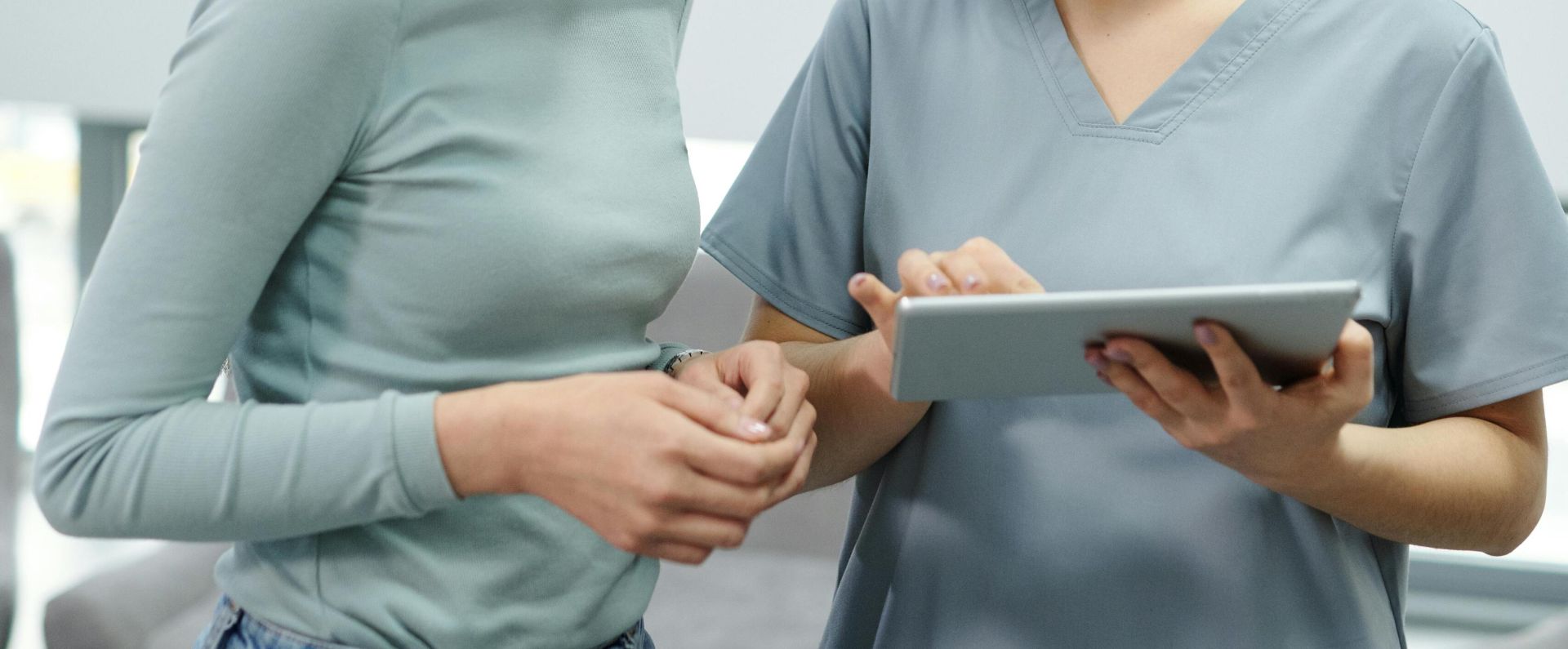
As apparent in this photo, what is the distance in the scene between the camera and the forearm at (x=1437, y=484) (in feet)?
2.42

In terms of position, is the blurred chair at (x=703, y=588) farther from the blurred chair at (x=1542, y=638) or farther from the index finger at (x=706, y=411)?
the index finger at (x=706, y=411)

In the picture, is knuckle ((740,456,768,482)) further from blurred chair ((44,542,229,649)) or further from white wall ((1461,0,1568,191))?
white wall ((1461,0,1568,191))

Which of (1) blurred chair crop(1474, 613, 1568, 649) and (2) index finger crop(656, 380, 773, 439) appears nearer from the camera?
(2) index finger crop(656, 380, 773, 439)

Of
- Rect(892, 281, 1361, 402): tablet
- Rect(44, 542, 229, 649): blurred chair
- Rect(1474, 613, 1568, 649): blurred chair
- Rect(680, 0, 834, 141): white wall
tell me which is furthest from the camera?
Rect(680, 0, 834, 141): white wall

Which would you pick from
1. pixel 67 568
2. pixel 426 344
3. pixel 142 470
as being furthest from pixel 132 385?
pixel 67 568

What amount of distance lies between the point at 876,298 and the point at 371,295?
267 millimetres

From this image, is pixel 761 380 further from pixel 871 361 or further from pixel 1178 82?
pixel 1178 82

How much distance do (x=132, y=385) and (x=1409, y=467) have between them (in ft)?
2.33

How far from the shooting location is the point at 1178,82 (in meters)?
0.85

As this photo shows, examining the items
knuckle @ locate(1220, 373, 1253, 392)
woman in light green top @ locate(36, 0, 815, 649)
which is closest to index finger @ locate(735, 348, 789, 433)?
woman in light green top @ locate(36, 0, 815, 649)

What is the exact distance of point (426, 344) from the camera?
2.22ft

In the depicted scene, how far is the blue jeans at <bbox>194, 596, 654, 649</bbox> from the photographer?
2.25 feet

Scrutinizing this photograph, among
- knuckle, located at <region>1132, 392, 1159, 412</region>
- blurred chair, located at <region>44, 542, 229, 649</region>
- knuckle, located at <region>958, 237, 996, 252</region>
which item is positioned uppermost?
knuckle, located at <region>958, 237, 996, 252</region>

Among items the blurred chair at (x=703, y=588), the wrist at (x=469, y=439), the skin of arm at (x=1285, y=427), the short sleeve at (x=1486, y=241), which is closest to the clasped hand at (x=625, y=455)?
the wrist at (x=469, y=439)
